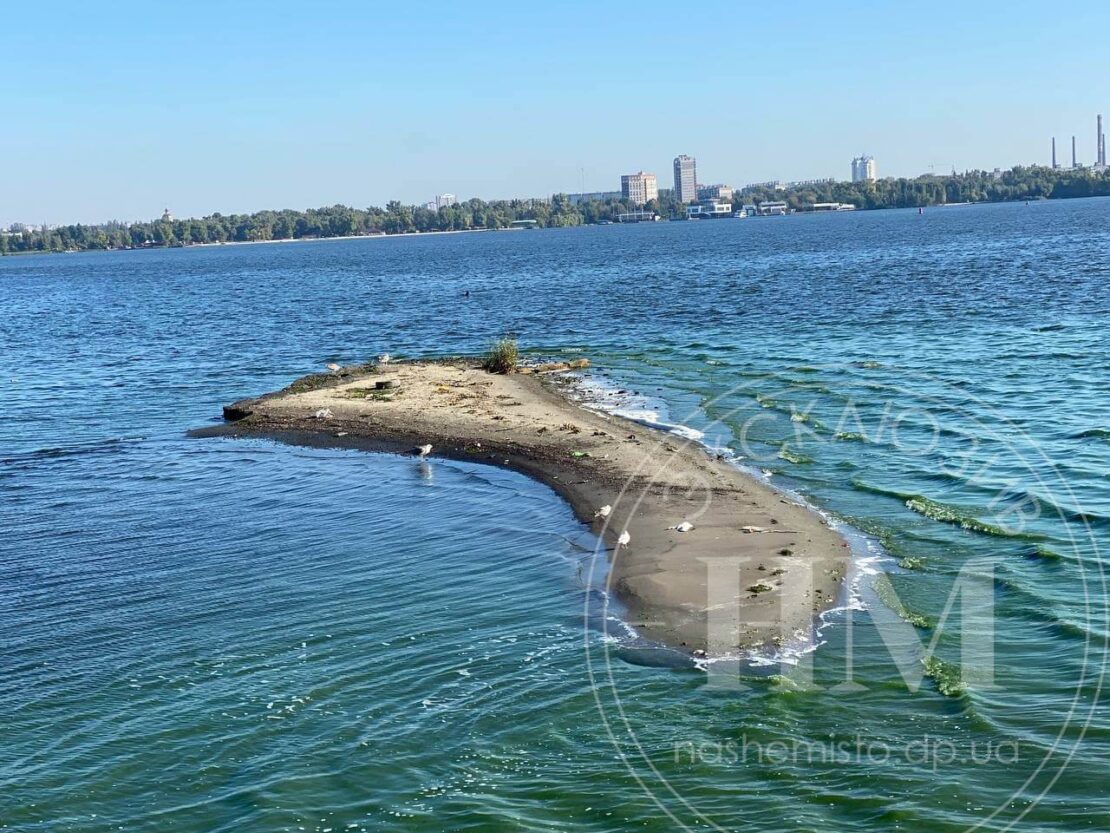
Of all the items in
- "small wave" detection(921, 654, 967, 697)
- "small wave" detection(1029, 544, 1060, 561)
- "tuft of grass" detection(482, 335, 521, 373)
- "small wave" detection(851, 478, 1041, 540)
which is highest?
"tuft of grass" detection(482, 335, 521, 373)

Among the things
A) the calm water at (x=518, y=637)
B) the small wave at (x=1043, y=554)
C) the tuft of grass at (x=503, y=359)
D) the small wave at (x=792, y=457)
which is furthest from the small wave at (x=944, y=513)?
the tuft of grass at (x=503, y=359)

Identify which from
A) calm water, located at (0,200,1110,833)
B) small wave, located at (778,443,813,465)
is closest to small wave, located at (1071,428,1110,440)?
calm water, located at (0,200,1110,833)

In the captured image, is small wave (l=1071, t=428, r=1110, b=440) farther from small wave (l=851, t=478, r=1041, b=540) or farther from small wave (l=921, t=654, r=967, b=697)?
small wave (l=921, t=654, r=967, b=697)

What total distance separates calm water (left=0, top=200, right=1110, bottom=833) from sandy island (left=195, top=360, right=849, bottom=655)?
2.36ft

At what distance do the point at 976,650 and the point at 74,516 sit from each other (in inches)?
656

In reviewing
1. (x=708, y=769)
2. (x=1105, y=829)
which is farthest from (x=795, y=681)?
(x=1105, y=829)

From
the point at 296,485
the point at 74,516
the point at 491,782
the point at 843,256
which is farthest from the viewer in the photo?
the point at 843,256

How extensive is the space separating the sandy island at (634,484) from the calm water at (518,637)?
72cm

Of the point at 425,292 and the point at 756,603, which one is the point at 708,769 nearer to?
the point at 756,603

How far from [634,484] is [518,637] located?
7142mm

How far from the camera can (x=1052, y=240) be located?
9800cm

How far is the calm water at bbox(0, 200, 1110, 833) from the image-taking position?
1078 centimetres

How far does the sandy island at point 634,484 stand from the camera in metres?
15.0

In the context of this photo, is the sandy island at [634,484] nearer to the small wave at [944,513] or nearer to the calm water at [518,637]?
the calm water at [518,637]
